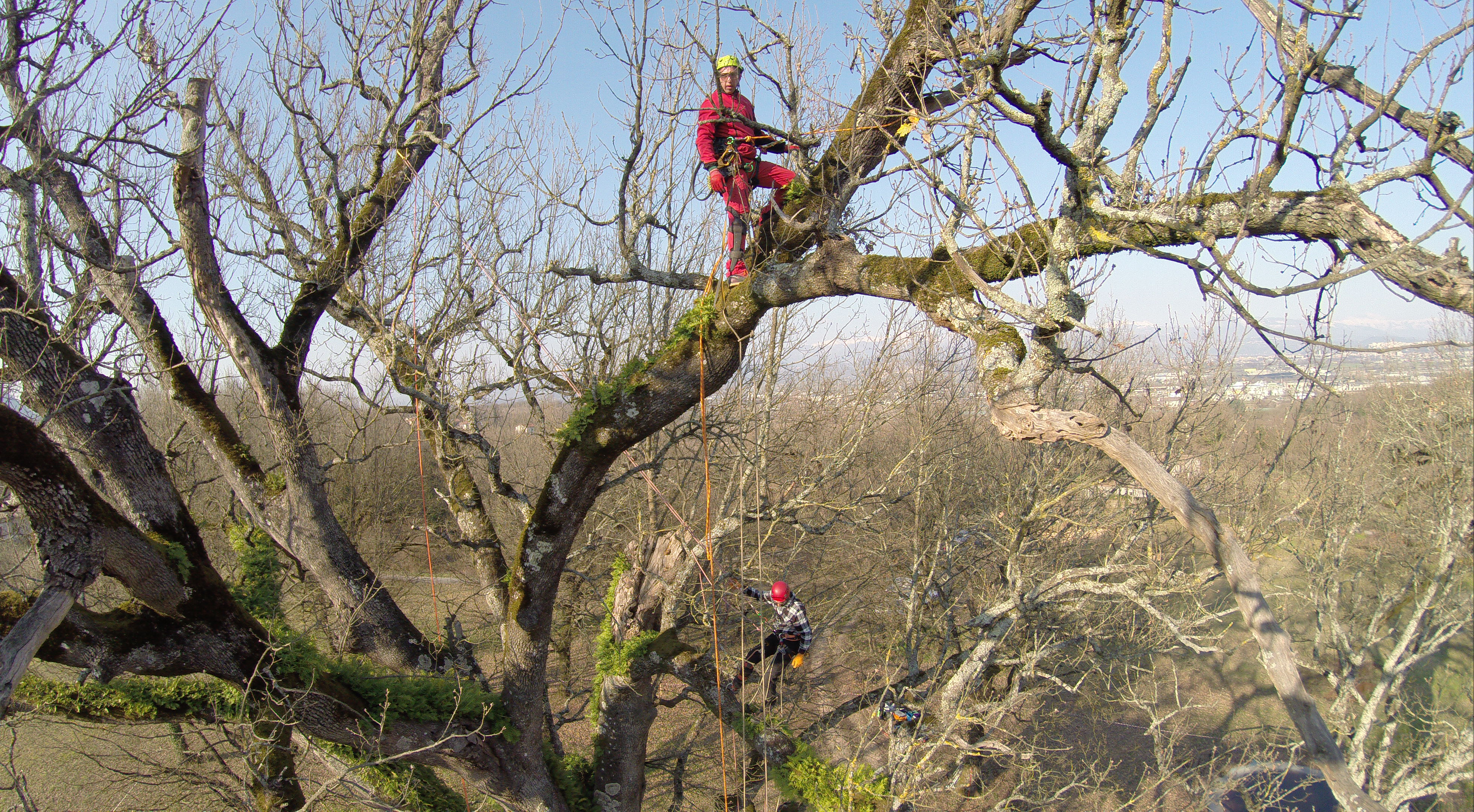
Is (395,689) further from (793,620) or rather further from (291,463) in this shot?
(793,620)

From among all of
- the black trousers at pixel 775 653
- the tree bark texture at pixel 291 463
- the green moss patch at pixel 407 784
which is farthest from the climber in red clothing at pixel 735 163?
the black trousers at pixel 775 653

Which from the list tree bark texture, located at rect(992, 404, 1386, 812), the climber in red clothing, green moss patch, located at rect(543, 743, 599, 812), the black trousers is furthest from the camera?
the black trousers

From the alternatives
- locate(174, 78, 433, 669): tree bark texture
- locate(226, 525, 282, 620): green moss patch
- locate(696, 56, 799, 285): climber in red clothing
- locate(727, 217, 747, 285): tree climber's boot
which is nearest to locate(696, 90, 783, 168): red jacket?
locate(696, 56, 799, 285): climber in red clothing

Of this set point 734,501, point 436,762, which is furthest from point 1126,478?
point 436,762

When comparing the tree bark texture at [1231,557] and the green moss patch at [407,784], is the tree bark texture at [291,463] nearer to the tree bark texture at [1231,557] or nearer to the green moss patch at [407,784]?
the green moss patch at [407,784]

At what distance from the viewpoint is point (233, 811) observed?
607 cm

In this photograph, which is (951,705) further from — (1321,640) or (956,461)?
(1321,640)

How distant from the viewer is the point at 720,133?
418cm

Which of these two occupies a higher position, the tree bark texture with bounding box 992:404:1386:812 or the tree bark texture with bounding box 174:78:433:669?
the tree bark texture with bounding box 174:78:433:669

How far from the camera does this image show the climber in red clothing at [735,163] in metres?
4.04

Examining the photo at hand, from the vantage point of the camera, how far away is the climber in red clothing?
4.04 m

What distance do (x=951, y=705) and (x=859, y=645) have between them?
6754mm

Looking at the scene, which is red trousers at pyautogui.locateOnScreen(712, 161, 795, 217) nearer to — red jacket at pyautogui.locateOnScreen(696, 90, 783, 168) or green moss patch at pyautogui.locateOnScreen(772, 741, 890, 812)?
red jacket at pyautogui.locateOnScreen(696, 90, 783, 168)

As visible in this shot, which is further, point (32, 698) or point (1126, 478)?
point (1126, 478)
